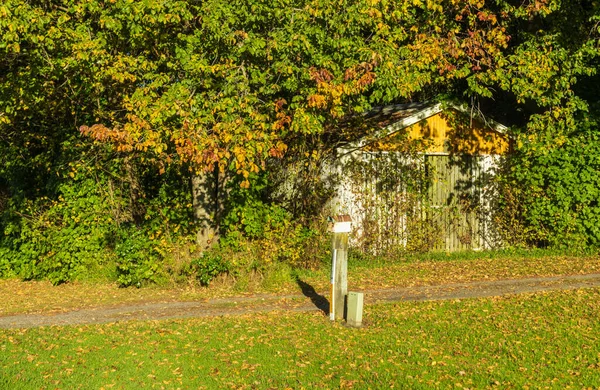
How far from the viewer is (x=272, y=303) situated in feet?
39.7

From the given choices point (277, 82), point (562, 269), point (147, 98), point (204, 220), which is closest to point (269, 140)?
point (277, 82)

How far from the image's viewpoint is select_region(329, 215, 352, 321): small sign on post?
10.3 metres

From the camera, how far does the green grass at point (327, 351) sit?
7953mm

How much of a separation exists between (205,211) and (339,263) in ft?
14.3

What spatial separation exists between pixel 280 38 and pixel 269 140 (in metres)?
1.52

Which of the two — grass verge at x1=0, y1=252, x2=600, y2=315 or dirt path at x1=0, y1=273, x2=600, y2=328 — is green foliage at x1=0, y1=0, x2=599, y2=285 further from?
dirt path at x1=0, y1=273, x2=600, y2=328

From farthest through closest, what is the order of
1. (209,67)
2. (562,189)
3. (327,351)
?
1. (562,189)
2. (209,67)
3. (327,351)

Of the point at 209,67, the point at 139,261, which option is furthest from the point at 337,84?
the point at 139,261

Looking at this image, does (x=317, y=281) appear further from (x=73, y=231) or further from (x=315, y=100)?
(x=73, y=231)

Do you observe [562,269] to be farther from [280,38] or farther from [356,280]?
[280,38]

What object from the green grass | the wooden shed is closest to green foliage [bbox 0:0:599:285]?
the wooden shed

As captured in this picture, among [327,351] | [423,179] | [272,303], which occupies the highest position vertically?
[423,179]

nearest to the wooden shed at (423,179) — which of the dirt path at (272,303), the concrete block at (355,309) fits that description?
the dirt path at (272,303)

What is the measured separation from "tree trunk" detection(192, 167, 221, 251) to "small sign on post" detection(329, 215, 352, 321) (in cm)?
410
